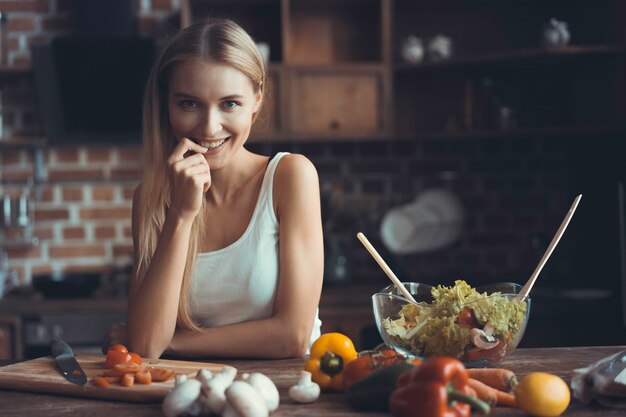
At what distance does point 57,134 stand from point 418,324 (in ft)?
7.94

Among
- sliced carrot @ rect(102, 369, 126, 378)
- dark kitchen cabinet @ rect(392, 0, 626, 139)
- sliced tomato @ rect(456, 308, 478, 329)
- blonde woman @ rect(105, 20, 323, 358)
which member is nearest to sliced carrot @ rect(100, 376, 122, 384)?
sliced carrot @ rect(102, 369, 126, 378)

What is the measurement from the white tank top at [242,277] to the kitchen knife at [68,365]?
1.21ft

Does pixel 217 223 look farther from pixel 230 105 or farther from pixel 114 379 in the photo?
pixel 114 379

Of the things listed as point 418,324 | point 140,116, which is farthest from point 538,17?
point 418,324

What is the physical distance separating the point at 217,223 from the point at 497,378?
88 centimetres

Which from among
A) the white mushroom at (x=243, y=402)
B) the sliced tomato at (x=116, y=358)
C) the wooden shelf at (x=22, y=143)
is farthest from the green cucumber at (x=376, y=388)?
the wooden shelf at (x=22, y=143)

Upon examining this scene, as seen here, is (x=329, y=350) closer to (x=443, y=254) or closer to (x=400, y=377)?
(x=400, y=377)

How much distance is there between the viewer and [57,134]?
327cm

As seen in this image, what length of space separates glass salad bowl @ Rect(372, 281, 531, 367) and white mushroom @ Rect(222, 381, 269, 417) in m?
0.37

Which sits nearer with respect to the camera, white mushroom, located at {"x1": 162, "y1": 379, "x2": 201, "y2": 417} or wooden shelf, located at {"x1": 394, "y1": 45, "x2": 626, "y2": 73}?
white mushroom, located at {"x1": 162, "y1": 379, "x2": 201, "y2": 417}

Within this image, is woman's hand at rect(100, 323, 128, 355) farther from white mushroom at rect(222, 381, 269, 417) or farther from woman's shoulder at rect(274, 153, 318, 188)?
white mushroom at rect(222, 381, 269, 417)

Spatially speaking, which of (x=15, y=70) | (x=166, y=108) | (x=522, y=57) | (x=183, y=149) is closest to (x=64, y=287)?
(x=15, y=70)

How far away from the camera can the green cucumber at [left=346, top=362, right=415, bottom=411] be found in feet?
3.51

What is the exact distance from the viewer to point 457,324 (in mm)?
1252
